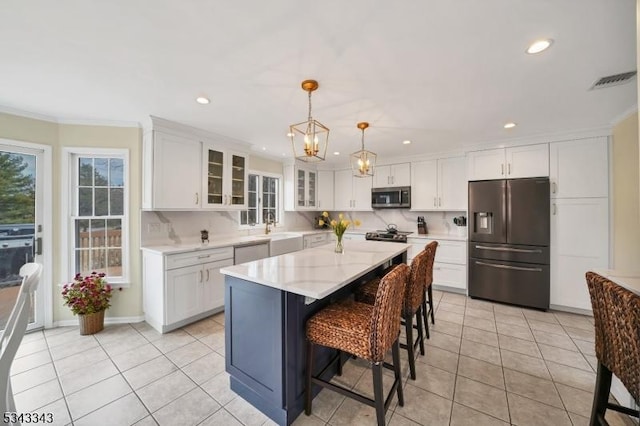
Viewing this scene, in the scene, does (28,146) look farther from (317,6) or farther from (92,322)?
(317,6)

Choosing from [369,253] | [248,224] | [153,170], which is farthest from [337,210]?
[153,170]

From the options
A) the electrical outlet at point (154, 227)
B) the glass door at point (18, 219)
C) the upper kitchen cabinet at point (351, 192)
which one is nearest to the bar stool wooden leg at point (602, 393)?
the upper kitchen cabinet at point (351, 192)

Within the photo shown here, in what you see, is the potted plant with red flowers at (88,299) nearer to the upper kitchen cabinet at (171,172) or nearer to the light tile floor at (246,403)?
the light tile floor at (246,403)

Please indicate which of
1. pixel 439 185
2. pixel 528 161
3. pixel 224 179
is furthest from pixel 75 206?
pixel 528 161

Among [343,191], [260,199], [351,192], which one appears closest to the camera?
[260,199]

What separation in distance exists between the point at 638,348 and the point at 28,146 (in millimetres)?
5032

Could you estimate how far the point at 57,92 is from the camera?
2.30 metres

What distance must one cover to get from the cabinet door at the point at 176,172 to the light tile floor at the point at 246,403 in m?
1.54

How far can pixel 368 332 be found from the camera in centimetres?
154

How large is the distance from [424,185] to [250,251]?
332 centimetres

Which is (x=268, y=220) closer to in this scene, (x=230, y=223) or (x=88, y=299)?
(x=230, y=223)

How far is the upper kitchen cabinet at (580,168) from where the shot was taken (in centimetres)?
321

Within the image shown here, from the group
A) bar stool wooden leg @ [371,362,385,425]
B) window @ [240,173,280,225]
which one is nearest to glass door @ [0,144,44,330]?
window @ [240,173,280,225]

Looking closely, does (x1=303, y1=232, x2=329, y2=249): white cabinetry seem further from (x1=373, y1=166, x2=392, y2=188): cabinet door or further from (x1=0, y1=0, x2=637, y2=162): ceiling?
(x1=0, y1=0, x2=637, y2=162): ceiling
